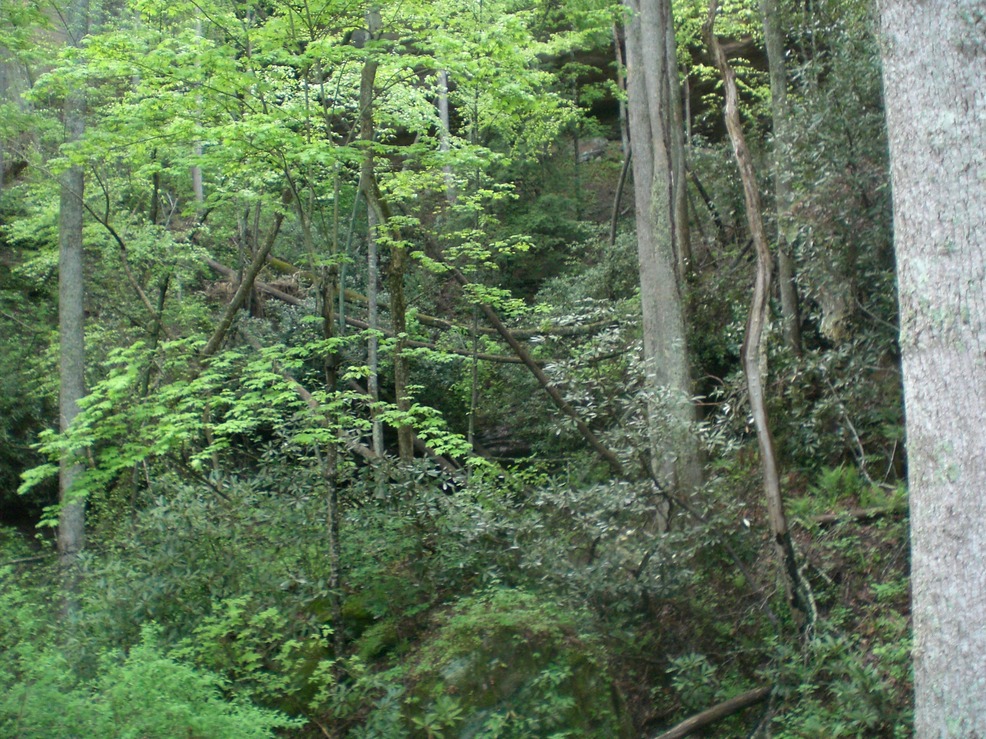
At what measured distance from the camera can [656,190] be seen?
32.9 ft

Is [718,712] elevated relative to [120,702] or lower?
lower

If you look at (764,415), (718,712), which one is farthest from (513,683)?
(764,415)

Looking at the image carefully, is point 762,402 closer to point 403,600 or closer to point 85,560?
point 403,600

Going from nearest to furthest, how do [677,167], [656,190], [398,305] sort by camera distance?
[398,305], [656,190], [677,167]

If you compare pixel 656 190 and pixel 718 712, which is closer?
pixel 718 712

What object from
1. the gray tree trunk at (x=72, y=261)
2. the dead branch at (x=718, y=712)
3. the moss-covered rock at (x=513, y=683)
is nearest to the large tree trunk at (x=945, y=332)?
the dead branch at (x=718, y=712)

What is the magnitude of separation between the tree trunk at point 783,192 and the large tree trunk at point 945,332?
4847 mm

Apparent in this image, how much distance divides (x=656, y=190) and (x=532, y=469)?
3.65 m

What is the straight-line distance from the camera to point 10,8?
9.78 m

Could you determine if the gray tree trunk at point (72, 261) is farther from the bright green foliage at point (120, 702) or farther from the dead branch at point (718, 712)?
the dead branch at point (718, 712)

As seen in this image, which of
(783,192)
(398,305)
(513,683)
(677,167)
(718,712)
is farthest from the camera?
(677,167)

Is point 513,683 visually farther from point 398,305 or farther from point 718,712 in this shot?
point 398,305

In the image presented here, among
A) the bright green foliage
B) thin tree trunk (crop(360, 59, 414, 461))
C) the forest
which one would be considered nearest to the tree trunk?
the forest

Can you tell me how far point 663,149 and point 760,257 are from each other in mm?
2429
